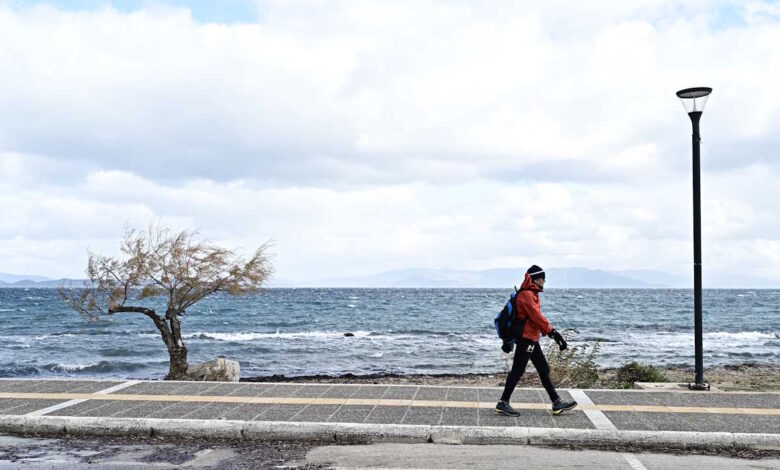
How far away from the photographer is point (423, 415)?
830cm

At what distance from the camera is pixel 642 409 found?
341 inches

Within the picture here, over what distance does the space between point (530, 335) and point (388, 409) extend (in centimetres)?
193

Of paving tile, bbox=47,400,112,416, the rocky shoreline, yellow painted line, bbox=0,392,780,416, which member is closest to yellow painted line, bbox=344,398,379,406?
yellow painted line, bbox=0,392,780,416

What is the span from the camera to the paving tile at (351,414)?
8.01 m

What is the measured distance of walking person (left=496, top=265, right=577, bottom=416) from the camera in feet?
26.3

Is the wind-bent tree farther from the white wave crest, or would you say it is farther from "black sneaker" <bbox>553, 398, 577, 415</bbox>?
the white wave crest

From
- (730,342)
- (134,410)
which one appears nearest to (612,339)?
(730,342)

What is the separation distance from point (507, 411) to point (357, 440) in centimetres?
181

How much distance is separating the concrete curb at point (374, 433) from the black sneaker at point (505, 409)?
26.0 inches

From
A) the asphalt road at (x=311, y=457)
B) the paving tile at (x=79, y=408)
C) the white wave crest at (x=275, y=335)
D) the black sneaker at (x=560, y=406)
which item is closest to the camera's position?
the asphalt road at (x=311, y=457)

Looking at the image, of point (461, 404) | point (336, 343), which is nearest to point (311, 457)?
point (461, 404)

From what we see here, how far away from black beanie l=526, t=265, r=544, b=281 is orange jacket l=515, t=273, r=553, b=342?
42 mm

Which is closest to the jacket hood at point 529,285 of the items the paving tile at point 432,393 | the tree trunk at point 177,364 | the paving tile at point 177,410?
the paving tile at point 432,393

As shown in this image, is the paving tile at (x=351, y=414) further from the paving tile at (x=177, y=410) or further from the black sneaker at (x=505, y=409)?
the paving tile at (x=177, y=410)
